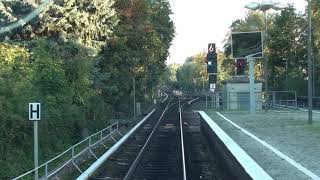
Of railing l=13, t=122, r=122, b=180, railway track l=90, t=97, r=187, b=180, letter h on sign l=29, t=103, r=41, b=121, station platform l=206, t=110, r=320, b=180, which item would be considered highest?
letter h on sign l=29, t=103, r=41, b=121

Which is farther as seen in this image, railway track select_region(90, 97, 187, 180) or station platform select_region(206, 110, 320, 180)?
railway track select_region(90, 97, 187, 180)

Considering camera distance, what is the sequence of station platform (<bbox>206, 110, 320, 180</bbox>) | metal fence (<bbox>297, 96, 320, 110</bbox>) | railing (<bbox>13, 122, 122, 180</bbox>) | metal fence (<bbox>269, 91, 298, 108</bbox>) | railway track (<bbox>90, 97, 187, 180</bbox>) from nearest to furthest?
station platform (<bbox>206, 110, 320, 180</bbox>), railing (<bbox>13, 122, 122, 180</bbox>), railway track (<bbox>90, 97, 187, 180</bbox>), metal fence (<bbox>297, 96, 320, 110</bbox>), metal fence (<bbox>269, 91, 298, 108</bbox>)

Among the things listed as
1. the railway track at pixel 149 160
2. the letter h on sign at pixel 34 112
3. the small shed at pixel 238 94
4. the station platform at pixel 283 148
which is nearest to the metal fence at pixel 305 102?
the small shed at pixel 238 94

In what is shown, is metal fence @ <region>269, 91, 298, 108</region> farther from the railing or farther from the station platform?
the railing

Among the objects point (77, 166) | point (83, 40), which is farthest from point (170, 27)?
point (77, 166)

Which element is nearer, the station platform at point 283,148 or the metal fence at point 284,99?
the station platform at point 283,148

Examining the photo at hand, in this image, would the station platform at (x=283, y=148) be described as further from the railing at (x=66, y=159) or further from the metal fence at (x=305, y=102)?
the metal fence at (x=305, y=102)

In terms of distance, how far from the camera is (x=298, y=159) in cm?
1684

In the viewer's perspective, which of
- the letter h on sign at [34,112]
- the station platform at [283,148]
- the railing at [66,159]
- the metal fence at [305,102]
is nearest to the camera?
the station platform at [283,148]

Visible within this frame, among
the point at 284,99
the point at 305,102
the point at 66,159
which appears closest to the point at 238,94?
the point at 305,102

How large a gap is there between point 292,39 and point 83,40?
47.1 meters

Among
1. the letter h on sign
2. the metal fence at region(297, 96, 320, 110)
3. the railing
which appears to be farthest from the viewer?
the metal fence at region(297, 96, 320, 110)

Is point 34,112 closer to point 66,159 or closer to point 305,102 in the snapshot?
point 66,159

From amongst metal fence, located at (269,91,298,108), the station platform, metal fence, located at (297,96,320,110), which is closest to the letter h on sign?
the station platform
